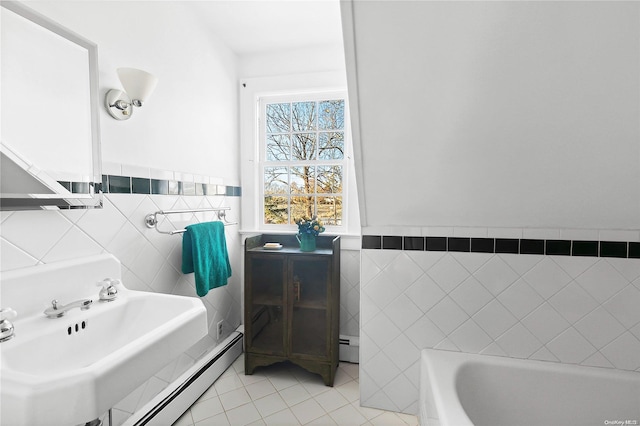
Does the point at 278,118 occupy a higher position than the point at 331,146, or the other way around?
the point at 278,118

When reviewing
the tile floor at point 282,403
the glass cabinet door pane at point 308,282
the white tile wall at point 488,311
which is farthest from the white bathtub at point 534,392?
the glass cabinet door pane at point 308,282

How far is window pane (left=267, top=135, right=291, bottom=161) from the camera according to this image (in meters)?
2.60

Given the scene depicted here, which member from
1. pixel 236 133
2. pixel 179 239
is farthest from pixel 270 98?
pixel 179 239

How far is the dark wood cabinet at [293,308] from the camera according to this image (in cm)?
205

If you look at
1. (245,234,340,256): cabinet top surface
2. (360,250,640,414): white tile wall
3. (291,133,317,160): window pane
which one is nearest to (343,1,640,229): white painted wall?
(360,250,640,414): white tile wall

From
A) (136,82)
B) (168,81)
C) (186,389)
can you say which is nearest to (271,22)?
(168,81)

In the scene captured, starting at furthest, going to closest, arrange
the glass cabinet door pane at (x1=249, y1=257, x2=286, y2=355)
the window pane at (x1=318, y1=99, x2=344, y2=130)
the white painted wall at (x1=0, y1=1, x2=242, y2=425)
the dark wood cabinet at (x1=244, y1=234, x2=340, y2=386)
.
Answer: the window pane at (x1=318, y1=99, x2=344, y2=130), the glass cabinet door pane at (x1=249, y1=257, x2=286, y2=355), the dark wood cabinet at (x1=244, y1=234, x2=340, y2=386), the white painted wall at (x1=0, y1=1, x2=242, y2=425)

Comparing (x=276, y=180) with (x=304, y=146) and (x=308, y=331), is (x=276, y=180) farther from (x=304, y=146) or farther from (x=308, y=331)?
(x=308, y=331)

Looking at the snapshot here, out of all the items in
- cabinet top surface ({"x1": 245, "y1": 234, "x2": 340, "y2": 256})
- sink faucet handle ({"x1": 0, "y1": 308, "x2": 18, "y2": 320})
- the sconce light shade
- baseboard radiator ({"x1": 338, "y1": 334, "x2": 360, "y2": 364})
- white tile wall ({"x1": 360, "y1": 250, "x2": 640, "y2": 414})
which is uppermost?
the sconce light shade

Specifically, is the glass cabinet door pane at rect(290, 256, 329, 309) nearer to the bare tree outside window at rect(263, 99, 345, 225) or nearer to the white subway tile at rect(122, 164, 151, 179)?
the bare tree outside window at rect(263, 99, 345, 225)

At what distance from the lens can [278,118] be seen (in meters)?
2.60

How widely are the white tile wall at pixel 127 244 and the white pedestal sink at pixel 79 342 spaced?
65 millimetres

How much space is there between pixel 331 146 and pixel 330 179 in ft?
0.86

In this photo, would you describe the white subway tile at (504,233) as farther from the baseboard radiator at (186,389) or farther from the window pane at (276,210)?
the baseboard radiator at (186,389)
